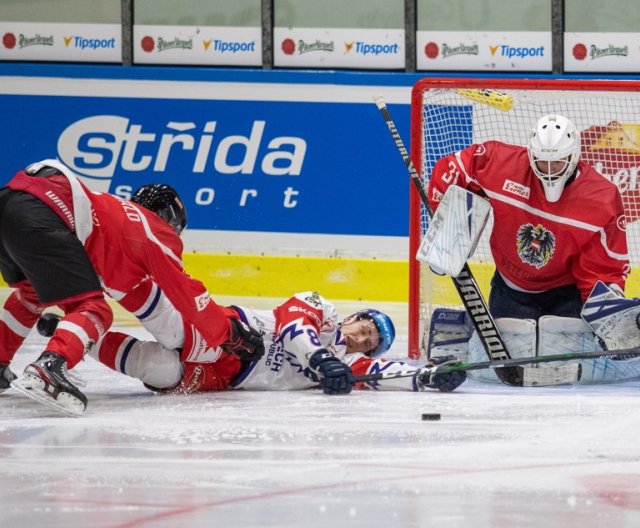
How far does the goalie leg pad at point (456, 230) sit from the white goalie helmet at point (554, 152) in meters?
0.27

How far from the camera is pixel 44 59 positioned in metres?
7.26

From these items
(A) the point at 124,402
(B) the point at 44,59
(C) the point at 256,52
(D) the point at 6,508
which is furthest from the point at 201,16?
(D) the point at 6,508

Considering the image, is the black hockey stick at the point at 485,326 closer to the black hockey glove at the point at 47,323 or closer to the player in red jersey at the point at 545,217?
the player in red jersey at the point at 545,217

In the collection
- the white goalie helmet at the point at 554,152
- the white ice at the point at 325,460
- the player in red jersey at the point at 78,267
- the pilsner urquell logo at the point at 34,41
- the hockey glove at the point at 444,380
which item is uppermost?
the pilsner urquell logo at the point at 34,41

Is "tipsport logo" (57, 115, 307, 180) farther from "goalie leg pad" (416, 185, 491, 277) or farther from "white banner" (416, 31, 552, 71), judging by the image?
"goalie leg pad" (416, 185, 491, 277)

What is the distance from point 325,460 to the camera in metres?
3.26

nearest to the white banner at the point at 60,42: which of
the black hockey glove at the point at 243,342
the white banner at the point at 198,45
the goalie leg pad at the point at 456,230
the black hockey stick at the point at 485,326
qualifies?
the white banner at the point at 198,45

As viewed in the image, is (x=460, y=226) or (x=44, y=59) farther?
(x=44, y=59)

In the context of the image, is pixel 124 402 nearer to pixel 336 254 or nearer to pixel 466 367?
pixel 466 367

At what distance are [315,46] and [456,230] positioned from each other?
264 cm

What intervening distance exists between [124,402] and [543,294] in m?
1.60

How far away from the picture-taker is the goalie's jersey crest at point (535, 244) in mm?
4824

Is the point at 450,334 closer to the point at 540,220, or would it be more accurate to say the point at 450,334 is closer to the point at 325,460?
the point at 540,220

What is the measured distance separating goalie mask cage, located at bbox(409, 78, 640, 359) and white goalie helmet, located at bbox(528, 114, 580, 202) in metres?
0.71
